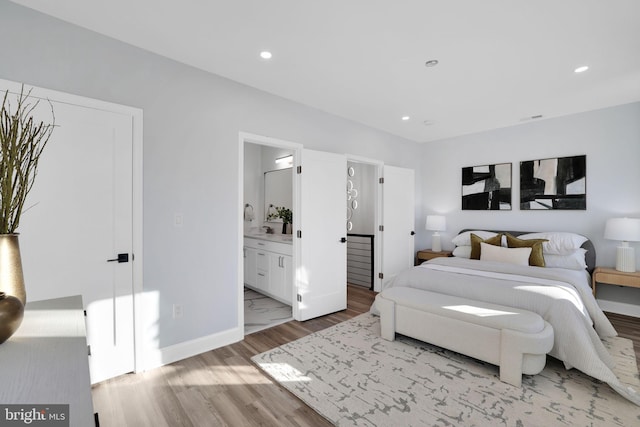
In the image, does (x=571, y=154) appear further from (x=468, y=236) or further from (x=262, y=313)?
(x=262, y=313)

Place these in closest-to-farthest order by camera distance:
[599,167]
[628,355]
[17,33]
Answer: [17,33] → [628,355] → [599,167]

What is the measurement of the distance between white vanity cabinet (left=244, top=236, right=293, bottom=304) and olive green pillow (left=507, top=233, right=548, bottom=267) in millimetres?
2967

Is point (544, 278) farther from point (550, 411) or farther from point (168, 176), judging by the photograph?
point (168, 176)

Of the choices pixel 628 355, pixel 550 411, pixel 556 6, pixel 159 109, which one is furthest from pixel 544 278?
pixel 159 109

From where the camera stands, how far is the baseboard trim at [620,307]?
3.54m

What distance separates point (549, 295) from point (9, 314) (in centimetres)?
330

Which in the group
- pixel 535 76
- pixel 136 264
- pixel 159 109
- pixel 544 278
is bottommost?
pixel 544 278

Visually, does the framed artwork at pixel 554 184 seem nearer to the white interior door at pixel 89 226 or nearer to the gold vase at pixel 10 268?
the white interior door at pixel 89 226

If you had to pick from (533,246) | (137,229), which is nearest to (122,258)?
(137,229)

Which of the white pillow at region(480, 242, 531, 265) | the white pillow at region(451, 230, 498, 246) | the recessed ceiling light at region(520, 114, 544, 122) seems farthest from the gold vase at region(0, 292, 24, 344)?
Result: the recessed ceiling light at region(520, 114, 544, 122)

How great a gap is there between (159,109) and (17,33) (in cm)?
87

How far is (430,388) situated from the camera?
2141 millimetres

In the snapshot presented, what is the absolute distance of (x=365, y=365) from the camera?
8.03 feet

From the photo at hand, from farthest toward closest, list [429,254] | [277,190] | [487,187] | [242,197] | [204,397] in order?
[277,190] < [429,254] < [487,187] < [242,197] < [204,397]
